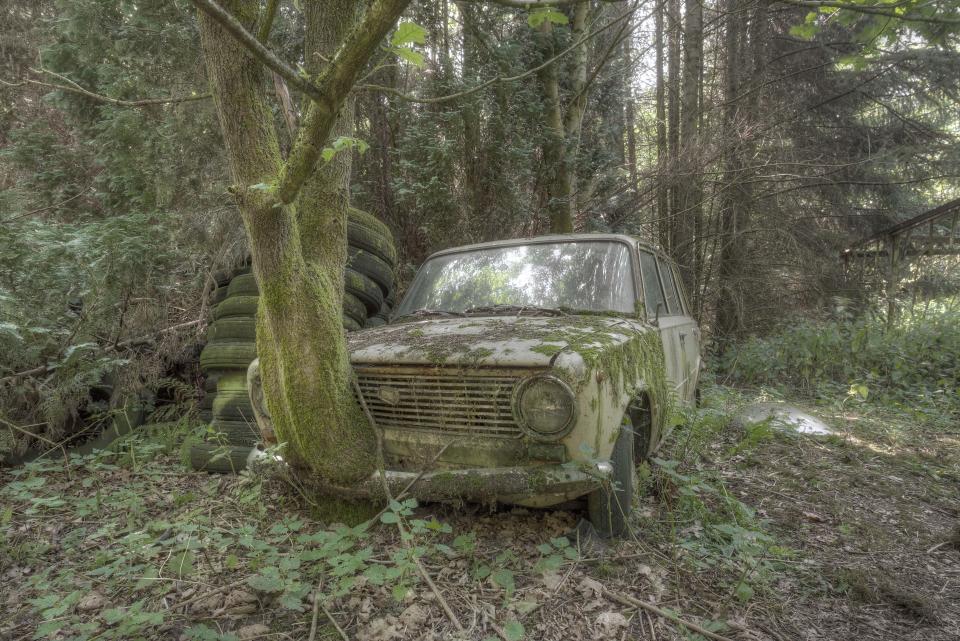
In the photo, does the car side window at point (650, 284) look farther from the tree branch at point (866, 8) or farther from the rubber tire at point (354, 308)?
the rubber tire at point (354, 308)

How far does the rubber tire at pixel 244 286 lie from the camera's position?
14.6 ft

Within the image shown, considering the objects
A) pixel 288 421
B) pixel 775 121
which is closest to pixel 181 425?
pixel 288 421

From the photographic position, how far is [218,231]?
5.33 meters

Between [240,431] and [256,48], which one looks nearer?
[256,48]

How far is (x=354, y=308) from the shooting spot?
4.68m

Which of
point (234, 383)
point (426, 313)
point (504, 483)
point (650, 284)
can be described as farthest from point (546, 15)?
point (234, 383)

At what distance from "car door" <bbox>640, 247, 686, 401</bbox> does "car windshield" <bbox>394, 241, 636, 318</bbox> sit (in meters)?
0.29

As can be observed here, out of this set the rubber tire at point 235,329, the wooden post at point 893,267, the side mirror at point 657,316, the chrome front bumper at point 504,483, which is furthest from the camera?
the wooden post at point 893,267

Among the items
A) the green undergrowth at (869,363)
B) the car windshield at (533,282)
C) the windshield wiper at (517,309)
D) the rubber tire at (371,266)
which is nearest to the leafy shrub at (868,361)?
the green undergrowth at (869,363)

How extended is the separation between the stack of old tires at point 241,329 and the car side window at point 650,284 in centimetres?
241

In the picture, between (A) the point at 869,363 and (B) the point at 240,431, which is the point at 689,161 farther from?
(B) the point at 240,431

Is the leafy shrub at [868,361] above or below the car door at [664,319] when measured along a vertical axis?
below

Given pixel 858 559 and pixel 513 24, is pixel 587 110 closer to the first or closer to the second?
pixel 513 24

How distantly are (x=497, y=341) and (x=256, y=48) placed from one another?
1.64m
